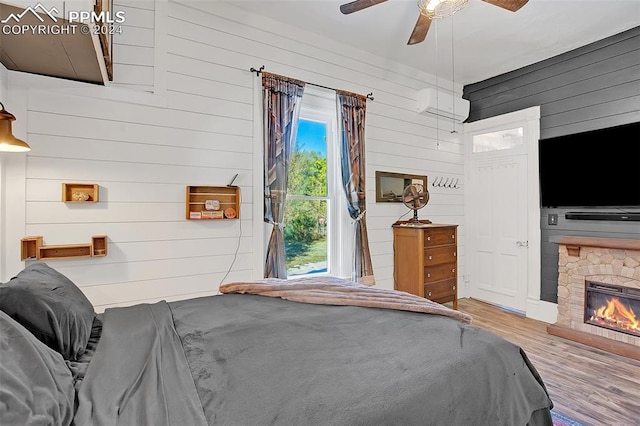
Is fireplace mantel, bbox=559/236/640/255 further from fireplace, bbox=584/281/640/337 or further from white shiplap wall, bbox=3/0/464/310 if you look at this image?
white shiplap wall, bbox=3/0/464/310

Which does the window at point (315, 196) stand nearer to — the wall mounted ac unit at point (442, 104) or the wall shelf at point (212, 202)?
the wall shelf at point (212, 202)

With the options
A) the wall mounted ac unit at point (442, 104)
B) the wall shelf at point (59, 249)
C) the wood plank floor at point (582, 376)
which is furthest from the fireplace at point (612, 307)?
the wall shelf at point (59, 249)

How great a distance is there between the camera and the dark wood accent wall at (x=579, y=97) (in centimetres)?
339

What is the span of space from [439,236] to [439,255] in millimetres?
214

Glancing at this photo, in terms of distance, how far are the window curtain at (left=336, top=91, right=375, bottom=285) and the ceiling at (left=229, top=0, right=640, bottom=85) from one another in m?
0.67

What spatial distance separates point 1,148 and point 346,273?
2971mm

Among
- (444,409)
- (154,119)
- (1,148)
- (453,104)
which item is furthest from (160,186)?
(453,104)

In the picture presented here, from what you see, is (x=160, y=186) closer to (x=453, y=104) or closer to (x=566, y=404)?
(x=566, y=404)

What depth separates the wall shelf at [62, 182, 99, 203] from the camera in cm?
240

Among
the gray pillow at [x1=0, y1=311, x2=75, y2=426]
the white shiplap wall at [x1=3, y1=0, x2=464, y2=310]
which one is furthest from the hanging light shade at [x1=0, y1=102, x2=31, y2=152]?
the gray pillow at [x1=0, y1=311, x2=75, y2=426]

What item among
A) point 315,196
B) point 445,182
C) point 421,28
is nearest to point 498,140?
point 445,182

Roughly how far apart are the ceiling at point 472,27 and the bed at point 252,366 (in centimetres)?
266

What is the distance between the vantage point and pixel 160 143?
275 cm

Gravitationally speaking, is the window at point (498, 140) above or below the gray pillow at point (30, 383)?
above
